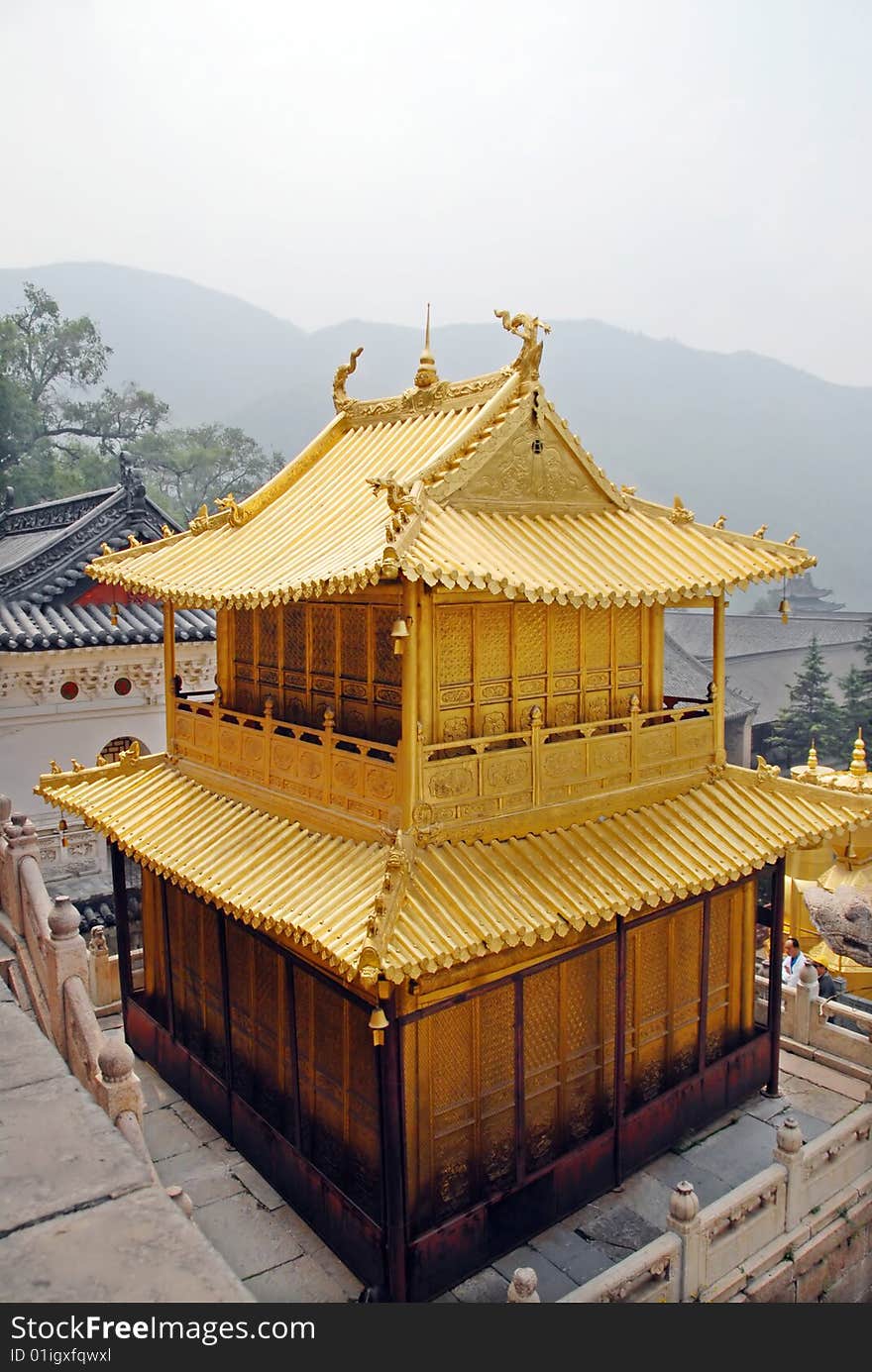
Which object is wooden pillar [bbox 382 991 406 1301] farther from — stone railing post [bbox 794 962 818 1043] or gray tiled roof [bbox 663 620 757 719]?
gray tiled roof [bbox 663 620 757 719]

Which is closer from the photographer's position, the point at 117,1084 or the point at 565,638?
the point at 117,1084

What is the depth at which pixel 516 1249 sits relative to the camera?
875 cm

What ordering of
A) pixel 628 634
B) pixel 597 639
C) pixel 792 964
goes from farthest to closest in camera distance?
1. pixel 792 964
2. pixel 628 634
3. pixel 597 639

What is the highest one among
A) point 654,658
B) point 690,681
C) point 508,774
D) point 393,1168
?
point 654,658

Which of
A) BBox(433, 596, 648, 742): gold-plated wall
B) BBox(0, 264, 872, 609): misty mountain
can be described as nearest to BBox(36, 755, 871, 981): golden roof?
BBox(433, 596, 648, 742): gold-plated wall

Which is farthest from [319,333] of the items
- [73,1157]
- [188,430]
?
[73,1157]

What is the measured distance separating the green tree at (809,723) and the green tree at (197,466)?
2953 centimetres

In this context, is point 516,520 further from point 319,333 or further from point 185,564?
point 319,333

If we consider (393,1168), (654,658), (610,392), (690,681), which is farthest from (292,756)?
(610,392)

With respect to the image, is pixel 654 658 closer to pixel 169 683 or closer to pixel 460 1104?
pixel 460 1104

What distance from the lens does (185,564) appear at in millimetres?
10281

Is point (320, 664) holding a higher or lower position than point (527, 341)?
lower

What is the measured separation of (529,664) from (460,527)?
160cm

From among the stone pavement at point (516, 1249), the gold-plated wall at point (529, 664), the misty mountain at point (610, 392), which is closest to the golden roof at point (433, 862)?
the gold-plated wall at point (529, 664)
